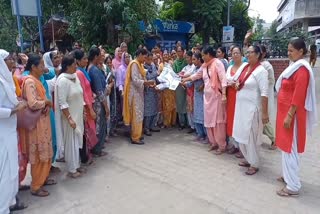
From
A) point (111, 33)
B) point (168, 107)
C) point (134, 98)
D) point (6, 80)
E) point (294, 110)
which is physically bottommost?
point (168, 107)

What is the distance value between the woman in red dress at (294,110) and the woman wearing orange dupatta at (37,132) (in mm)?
2634

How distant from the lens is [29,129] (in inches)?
128

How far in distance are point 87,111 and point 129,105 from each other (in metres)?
1.22

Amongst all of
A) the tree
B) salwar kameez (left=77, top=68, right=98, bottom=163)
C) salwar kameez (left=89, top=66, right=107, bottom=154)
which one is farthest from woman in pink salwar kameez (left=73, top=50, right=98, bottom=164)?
the tree

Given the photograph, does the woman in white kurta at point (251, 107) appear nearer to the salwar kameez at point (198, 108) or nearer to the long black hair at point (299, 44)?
the long black hair at point (299, 44)

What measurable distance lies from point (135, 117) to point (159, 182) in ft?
5.74

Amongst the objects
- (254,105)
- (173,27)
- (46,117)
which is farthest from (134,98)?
(173,27)

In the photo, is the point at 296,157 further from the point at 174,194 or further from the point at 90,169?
the point at 90,169

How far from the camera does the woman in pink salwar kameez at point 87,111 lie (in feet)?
13.3

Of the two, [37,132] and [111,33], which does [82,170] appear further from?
[111,33]

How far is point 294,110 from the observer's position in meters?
3.18

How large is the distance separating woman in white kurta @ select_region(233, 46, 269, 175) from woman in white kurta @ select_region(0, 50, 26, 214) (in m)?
2.65

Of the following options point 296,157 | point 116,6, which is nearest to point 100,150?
point 296,157

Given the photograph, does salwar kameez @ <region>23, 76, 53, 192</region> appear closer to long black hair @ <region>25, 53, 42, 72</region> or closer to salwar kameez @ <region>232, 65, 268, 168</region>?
long black hair @ <region>25, 53, 42, 72</region>
